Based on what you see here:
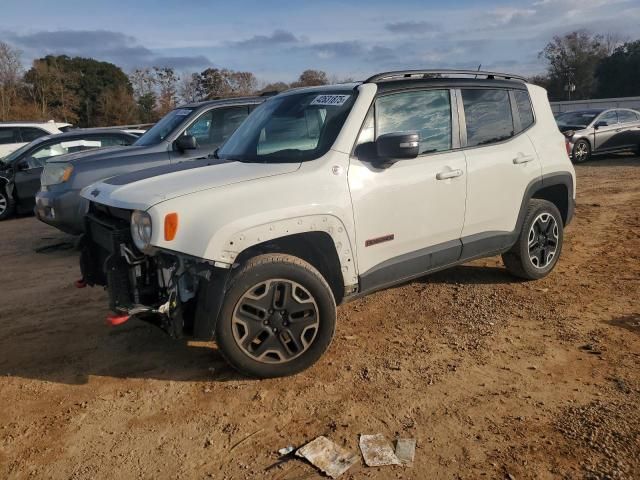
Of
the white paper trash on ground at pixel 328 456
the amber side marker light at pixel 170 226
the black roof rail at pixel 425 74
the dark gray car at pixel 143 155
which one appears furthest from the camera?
the dark gray car at pixel 143 155

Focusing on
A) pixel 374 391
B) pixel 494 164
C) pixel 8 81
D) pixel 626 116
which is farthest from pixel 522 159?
pixel 8 81

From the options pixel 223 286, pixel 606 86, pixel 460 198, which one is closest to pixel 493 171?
pixel 460 198

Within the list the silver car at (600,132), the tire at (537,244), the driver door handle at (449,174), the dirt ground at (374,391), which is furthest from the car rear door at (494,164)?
the silver car at (600,132)

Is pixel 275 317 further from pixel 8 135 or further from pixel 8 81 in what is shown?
pixel 8 81

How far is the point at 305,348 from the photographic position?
146 inches

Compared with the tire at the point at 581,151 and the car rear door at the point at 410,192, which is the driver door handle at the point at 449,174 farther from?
the tire at the point at 581,151

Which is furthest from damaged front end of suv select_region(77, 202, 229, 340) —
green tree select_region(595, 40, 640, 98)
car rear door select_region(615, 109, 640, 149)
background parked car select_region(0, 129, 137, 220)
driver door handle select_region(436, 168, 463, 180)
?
green tree select_region(595, 40, 640, 98)

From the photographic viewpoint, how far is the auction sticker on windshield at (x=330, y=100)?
13.6 feet

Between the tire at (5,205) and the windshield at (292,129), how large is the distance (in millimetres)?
8265

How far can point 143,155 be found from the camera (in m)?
7.16

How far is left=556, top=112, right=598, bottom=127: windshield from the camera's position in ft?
52.0

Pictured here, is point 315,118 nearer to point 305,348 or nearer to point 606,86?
point 305,348

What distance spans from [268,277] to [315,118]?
1395 mm

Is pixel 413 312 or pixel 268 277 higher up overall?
pixel 268 277
